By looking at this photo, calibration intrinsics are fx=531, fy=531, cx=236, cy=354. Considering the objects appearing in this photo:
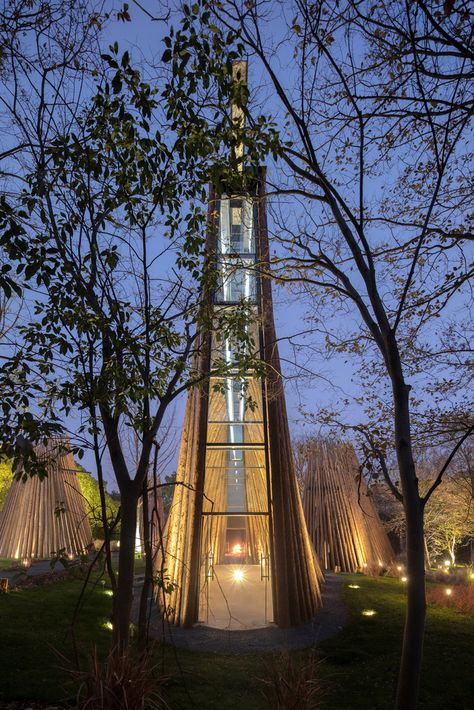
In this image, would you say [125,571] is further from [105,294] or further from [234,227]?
[234,227]

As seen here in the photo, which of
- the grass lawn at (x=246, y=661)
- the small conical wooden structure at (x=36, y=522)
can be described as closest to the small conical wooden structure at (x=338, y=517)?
the grass lawn at (x=246, y=661)

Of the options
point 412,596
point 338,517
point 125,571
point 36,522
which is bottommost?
point 412,596

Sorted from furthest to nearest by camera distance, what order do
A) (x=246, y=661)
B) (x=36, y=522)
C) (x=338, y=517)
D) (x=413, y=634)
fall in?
(x=338, y=517) < (x=36, y=522) < (x=246, y=661) < (x=413, y=634)

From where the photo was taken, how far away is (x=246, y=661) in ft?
19.7

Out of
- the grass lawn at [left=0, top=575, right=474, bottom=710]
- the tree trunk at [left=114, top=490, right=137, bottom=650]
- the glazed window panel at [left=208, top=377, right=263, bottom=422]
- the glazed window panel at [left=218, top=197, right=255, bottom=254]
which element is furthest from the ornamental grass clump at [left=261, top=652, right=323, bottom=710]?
the glazed window panel at [left=218, top=197, right=255, bottom=254]

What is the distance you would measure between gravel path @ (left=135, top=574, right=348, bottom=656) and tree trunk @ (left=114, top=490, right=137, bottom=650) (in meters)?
3.47

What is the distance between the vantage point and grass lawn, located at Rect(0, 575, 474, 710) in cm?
447

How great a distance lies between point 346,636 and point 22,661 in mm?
4041

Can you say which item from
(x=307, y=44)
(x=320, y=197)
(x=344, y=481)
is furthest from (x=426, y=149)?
(x=344, y=481)

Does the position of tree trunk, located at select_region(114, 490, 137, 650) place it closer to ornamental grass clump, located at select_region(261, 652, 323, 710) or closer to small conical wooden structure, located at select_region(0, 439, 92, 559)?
ornamental grass clump, located at select_region(261, 652, 323, 710)

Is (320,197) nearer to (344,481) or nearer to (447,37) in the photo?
(447,37)

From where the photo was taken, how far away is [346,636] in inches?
272

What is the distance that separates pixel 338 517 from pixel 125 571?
1088 centimetres

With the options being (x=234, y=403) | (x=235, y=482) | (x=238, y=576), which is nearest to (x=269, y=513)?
(x=234, y=403)
